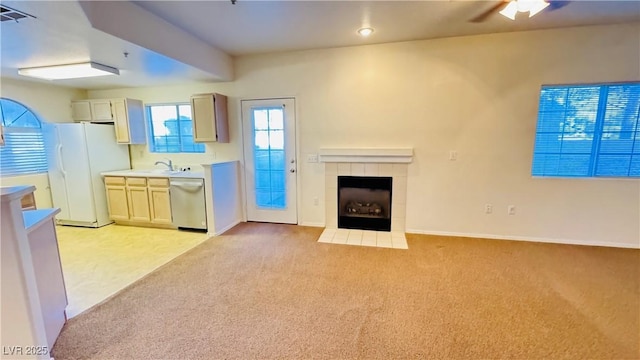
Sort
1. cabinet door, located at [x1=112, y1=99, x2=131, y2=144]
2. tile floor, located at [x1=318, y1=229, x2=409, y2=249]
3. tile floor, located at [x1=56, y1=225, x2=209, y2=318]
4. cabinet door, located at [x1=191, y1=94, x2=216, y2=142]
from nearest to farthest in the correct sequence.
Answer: tile floor, located at [x1=56, y1=225, x2=209, y2=318]
tile floor, located at [x1=318, y1=229, x2=409, y2=249]
cabinet door, located at [x1=191, y1=94, x2=216, y2=142]
cabinet door, located at [x1=112, y1=99, x2=131, y2=144]

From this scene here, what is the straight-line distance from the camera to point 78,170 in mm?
4152

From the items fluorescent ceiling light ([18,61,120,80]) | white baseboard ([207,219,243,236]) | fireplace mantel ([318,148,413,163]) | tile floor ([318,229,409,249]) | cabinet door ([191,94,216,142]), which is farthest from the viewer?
cabinet door ([191,94,216,142])

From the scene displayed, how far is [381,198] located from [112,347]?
327cm

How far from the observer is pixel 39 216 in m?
1.84

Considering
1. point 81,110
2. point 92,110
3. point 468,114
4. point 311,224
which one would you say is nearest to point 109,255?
point 311,224

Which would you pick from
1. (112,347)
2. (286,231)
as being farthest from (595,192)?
(112,347)

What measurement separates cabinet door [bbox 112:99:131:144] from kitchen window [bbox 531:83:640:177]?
604 centimetres

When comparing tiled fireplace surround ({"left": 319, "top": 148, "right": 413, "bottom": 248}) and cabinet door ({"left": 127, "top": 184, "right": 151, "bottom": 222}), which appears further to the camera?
cabinet door ({"left": 127, "top": 184, "right": 151, "bottom": 222})

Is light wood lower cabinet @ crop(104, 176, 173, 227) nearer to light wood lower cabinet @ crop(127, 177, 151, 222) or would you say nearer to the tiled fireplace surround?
light wood lower cabinet @ crop(127, 177, 151, 222)

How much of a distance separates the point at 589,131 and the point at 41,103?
779 cm

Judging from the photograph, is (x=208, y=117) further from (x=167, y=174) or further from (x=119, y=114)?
(x=119, y=114)

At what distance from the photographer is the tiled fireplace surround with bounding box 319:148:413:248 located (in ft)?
12.2

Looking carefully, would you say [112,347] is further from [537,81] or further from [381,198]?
[537,81]

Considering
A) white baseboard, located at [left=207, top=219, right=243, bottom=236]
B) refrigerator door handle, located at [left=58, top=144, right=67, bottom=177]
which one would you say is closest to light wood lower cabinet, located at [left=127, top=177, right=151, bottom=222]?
refrigerator door handle, located at [left=58, top=144, right=67, bottom=177]
